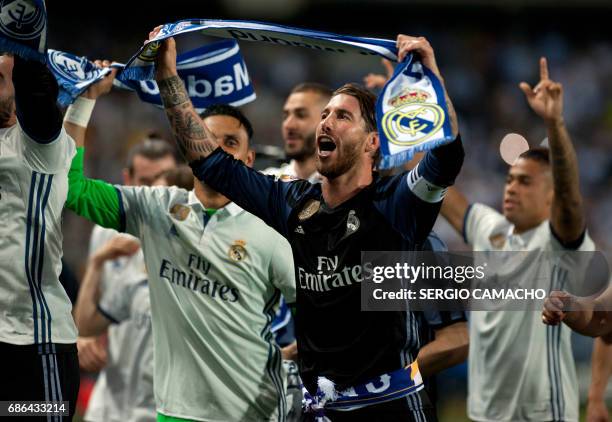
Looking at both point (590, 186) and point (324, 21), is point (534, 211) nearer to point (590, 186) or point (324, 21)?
point (590, 186)

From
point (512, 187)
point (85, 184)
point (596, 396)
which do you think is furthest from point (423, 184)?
point (512, 187)

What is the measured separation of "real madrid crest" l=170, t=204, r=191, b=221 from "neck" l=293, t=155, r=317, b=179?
1.80m

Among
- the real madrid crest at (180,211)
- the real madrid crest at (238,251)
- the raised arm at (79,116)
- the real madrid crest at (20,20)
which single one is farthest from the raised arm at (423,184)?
the raised arm at (79,116)

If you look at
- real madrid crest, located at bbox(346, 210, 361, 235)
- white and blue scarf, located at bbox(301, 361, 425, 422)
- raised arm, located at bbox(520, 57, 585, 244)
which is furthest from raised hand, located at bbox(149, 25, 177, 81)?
raised arm, located at bbox(520, 57, 585, 244)

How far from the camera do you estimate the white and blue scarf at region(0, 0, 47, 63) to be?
374 centimetres

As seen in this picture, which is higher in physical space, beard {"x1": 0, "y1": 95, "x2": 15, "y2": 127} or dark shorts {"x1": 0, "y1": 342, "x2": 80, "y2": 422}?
beard {"x1": 0, "y1": 95, "x2": 15, "y2": 127}

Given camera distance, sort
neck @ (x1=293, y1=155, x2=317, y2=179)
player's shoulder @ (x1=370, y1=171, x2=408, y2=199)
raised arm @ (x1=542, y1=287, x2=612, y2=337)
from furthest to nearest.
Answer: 1. neck @ (x1=293, y1=155, x2=317, y2=179)
2. raised arm @ (x1=542, y1=287, x2=612, y2=337)
3. player's shoulder @ (x1=370, y1=171, x2=408, y2=199)

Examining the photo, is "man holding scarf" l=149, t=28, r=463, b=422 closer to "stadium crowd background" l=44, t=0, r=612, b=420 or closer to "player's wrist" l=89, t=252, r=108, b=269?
"player's wrist" l=89, t=252, r=108, b=269

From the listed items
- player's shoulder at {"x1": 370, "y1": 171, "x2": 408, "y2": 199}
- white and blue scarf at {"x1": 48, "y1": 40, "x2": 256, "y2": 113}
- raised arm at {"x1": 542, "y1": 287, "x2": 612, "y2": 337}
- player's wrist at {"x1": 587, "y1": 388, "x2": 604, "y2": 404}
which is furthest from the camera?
player's wrist at {"x1": 587, "y1": 388, "x2": 604, "y2": 404}

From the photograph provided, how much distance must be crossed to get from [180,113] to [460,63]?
16.6 m

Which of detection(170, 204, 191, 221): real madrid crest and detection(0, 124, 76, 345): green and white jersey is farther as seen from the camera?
detection(170, 204, 191, 221): real madrid crest

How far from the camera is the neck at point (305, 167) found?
22.1 feet

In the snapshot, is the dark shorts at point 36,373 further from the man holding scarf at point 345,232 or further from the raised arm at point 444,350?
the raised arm at point 444,350

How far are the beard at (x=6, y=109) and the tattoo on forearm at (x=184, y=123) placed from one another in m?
0.74
